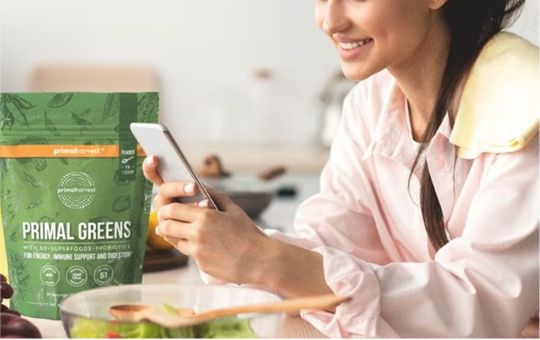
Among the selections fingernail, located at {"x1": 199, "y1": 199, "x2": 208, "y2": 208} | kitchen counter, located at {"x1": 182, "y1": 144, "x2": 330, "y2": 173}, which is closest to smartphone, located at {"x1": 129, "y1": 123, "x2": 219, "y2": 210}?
fingernail, located at {"x1": 199, "y1": 199, "x2": 208, "y2": 208}

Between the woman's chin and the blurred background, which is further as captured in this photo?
the blurred background

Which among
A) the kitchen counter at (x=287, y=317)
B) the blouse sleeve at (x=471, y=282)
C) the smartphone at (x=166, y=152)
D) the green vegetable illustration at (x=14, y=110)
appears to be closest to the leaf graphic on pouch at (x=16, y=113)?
the green vegetable illustration at (x=14, y=110)

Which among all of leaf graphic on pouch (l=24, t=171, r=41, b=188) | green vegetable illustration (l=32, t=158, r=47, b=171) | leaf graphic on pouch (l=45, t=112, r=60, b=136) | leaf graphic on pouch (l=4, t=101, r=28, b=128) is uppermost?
leaf graphic on pouch (l=4, t=101, r=28, b=128)

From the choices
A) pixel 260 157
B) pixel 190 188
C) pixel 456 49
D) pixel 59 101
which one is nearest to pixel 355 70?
pixel 456 49

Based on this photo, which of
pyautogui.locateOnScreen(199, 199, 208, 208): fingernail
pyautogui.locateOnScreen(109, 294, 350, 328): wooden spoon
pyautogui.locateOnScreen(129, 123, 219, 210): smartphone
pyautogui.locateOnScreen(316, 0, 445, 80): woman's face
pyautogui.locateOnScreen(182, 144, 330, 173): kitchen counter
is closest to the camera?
pyautogui.locateOnScreen(109, 294, 350, 328): wooden spoon

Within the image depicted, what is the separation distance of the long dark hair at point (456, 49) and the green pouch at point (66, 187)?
399mm

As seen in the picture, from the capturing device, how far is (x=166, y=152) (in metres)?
1.09

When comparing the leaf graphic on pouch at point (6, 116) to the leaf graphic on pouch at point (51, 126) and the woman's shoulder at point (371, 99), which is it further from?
the woman's shoulder at point (371, 99)

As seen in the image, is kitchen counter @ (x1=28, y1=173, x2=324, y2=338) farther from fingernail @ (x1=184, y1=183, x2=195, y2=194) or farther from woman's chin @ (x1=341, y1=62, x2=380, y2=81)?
woman's chin @ (x1=341, y1=62, x2=380, y2=81)

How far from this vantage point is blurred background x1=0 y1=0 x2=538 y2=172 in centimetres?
491

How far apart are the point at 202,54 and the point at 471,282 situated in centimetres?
391

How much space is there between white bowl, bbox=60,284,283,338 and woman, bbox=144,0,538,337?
169 millimetres

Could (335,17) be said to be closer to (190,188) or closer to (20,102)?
Result: (190,188)

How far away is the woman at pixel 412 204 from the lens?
3.63ft
